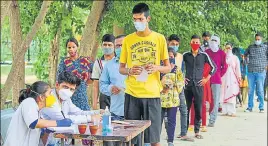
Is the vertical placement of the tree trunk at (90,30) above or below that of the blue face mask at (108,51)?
above

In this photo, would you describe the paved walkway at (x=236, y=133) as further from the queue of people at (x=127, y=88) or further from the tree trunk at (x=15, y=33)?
the tree trunk at (x=15, y=33)

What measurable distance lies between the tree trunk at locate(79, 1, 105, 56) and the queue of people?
128 inches

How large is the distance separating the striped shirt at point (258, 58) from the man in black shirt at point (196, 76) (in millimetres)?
4501

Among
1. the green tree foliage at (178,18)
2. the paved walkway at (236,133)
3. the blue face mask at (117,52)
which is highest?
the green tree foliage at (178,18)

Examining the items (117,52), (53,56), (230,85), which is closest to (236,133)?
(230,85)

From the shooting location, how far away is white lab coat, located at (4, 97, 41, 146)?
5.54 metres

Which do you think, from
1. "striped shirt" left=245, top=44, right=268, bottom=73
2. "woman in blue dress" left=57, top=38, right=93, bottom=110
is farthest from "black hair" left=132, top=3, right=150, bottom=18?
"striped shirt" left=245, top=44, right=268, bottom=73

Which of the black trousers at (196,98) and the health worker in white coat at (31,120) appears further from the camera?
the black trousers at (196,98)

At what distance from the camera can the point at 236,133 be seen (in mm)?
10594

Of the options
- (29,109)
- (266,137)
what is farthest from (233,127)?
(29,109)

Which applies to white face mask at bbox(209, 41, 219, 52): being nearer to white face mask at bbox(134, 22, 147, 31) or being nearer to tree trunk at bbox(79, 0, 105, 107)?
tree trunk at bbox(79, 0, 105, 107)

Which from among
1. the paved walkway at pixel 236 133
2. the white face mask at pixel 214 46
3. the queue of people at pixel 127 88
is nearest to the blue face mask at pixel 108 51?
the queue of people at pixel 127 88

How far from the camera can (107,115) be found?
5.62 meters

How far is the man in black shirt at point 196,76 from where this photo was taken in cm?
960
